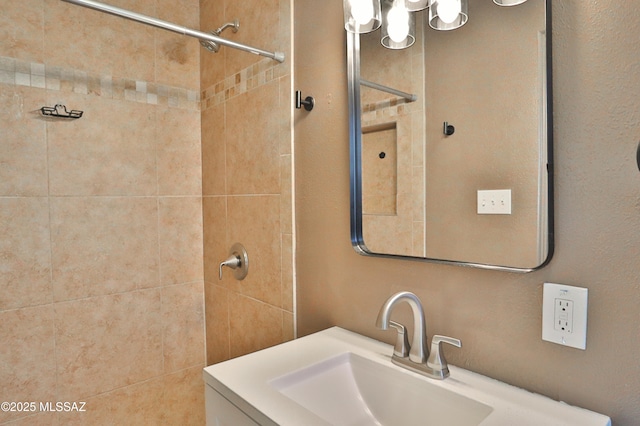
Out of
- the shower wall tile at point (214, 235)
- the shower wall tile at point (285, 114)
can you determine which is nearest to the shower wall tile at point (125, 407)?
the shower wall tile at point (214, 235)

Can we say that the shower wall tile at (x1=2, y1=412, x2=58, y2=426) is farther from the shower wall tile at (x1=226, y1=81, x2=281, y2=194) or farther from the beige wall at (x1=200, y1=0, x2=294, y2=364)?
the shower wall tile at (x1=226, y1=81, x2=281, y2=194)

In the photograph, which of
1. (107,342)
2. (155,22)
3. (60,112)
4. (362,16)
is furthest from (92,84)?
(362,16)

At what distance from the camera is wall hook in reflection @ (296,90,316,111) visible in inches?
49.6

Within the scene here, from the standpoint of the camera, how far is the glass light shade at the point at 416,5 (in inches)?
37.5

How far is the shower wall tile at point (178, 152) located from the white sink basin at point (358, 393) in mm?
1097

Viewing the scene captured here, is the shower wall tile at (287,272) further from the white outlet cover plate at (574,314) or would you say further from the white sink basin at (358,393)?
the white outlet cover plate at (574,314)

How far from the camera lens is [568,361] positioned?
0.75 m

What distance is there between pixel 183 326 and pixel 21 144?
1050 mm

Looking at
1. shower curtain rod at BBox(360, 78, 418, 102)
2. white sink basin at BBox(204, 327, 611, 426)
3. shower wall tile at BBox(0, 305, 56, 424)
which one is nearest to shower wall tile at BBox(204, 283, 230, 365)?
shower wall tile at BBox(0, 305, 56, 424)

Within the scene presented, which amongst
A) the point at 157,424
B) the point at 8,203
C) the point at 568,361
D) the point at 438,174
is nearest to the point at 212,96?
the point at 8,203

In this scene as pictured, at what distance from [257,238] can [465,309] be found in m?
0.88

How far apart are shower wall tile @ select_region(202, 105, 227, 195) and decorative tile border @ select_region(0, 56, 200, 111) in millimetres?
143

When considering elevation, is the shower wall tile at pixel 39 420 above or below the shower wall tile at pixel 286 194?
below

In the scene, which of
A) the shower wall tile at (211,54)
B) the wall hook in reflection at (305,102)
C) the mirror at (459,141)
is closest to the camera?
the mirror at (459,141)
